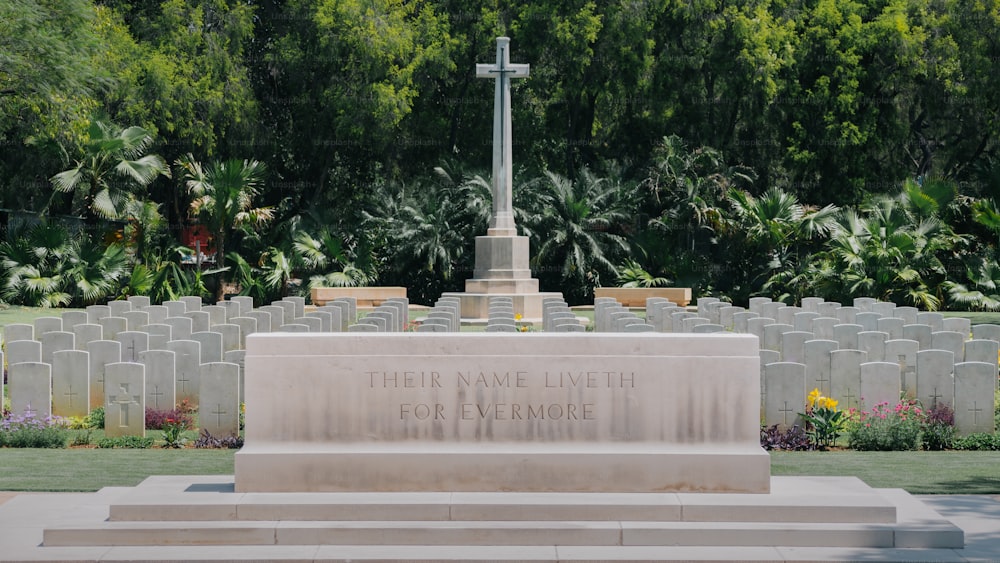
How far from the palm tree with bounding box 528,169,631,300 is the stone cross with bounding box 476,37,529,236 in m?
4.87

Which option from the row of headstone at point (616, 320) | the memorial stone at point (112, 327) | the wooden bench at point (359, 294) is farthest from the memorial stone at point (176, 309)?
the wooden bench at point (359, 294)

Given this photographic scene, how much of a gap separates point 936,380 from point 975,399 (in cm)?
79

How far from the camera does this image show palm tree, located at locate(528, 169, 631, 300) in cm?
3384

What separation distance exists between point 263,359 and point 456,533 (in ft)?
5.83

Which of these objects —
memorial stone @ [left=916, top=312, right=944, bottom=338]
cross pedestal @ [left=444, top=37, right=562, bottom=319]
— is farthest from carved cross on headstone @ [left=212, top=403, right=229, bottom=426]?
cross pedestal @ [left=444, top=37, right=562, bottom=319]

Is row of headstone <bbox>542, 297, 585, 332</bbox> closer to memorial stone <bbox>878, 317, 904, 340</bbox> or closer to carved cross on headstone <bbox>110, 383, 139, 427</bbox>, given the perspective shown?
memorial stone <bbox>878, 317, 904, 340</bbox>

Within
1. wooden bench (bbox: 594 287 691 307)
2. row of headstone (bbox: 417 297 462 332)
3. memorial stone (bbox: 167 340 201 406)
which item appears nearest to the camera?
memorial stone (bbox: 167 340 201 406)

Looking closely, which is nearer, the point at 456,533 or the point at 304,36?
the point at 456,533

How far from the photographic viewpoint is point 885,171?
3856 centimetres

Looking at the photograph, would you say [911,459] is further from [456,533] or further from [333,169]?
[333,169]

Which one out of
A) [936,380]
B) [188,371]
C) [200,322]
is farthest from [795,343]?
[200,322]

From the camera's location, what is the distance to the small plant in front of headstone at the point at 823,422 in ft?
38.3

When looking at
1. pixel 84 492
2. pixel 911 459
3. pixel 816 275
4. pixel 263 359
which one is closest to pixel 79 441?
pixel 84 492

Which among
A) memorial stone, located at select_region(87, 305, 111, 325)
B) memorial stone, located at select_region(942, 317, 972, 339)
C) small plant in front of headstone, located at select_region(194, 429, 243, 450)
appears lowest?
small plant in front of headstone, located at select_region(194, 429, 243, 450)
